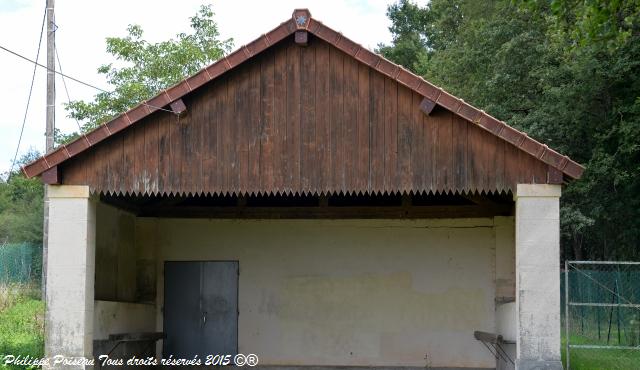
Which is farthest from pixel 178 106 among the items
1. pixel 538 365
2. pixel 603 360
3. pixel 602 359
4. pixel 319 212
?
pixel 602 359

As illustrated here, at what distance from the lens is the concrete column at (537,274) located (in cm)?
1115

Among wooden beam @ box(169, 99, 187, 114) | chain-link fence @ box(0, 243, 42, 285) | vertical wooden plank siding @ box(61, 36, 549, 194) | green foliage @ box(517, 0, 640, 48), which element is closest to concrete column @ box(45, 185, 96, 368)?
vertical wooden plank siding @ box(61, 36, 549, 194)

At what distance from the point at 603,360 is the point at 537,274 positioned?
4442 millimetres

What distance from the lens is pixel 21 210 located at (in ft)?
152

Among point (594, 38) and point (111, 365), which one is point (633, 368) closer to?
point (594, 38)

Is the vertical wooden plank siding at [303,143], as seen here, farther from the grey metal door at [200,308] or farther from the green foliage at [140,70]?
the green foliage at [140,70]

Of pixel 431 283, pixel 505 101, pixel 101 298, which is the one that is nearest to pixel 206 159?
pixel 101 298

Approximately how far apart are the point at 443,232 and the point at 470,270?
84cm

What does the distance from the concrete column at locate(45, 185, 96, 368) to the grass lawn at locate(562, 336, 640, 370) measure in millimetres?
7569

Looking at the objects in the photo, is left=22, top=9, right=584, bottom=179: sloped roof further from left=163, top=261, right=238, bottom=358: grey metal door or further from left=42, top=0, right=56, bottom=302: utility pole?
left=42, top=0, right=56, bottom=302: utility pole

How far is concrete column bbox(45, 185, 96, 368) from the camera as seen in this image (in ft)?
38.0

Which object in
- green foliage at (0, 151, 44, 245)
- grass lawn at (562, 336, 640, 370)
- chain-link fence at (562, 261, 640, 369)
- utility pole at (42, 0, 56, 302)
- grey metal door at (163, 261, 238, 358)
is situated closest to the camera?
grass lawn at (562, 336, 640, 370)

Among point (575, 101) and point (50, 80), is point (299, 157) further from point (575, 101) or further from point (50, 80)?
point (575, 101)

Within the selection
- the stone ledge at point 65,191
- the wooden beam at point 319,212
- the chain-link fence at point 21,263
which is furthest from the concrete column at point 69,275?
the chain-link fence at point 21,263
